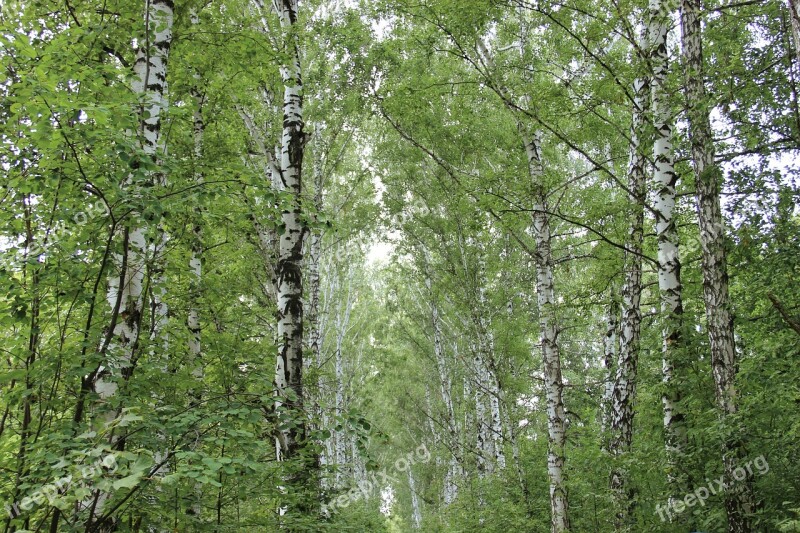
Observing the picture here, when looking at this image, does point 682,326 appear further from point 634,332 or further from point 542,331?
point 542,331

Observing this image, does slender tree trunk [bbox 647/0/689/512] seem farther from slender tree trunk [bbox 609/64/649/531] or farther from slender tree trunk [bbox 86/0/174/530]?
slender tree trunk [bbox 86/0/174/530]

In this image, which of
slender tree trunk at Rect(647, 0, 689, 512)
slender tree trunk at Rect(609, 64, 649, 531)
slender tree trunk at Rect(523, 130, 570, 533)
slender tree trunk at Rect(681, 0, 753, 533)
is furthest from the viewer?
slender tree trunk at Rect(523, 130, 570, 533)

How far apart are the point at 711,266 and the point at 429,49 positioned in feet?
18.7

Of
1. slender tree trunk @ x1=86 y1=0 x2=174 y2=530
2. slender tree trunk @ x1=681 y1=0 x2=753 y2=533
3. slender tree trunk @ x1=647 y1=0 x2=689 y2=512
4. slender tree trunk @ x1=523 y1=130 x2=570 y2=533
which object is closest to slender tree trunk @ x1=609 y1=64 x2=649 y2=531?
slender tree trunk @ x1=647 y1=0 x2=689 y2=512

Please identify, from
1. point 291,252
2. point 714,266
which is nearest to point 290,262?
point 291,252

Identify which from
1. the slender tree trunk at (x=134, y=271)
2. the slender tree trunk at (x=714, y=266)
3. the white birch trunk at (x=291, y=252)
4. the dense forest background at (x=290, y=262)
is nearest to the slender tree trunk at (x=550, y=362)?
the dense forest background at (x=290, y=262)

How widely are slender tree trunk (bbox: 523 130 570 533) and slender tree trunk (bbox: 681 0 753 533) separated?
217 centimetres

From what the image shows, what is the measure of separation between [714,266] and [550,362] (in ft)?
10.7

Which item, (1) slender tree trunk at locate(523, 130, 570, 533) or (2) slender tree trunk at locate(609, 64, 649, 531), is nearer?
(2) slender tree trunk at locate(609, 64, 649, 531)

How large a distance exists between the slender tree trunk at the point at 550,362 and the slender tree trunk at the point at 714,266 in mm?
2171

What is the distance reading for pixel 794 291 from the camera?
4.74m

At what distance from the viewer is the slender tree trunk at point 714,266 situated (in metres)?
4.13

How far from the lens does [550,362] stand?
7445mm

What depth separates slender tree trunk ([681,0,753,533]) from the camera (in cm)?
413
